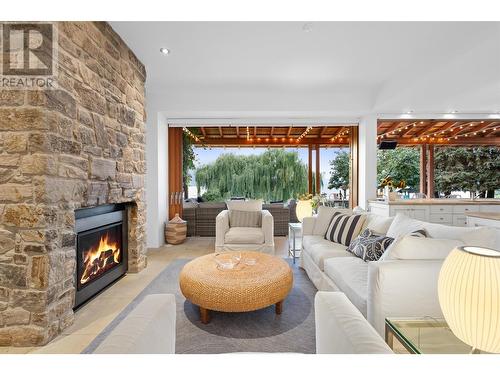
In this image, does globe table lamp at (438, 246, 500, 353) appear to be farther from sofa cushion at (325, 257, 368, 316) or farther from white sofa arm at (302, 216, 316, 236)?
white sofa arm at (302, 216, 316, 236)

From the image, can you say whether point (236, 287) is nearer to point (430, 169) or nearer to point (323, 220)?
point (323, 220)

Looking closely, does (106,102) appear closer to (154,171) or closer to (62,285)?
(62,285)

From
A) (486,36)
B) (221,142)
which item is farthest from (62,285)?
(221,142)

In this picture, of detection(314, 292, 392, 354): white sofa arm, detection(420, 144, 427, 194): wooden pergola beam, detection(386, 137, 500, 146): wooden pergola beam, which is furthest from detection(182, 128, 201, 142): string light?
detection(420, 144, 427, 194): wooden pergola beam

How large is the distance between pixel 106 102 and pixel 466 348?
3.10 m

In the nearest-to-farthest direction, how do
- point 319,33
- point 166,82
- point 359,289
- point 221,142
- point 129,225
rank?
point 359,289 → point 319,33 → point 129,225 → point 166,82 → point 221,142

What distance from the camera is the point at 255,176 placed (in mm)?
6875

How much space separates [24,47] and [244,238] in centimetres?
282

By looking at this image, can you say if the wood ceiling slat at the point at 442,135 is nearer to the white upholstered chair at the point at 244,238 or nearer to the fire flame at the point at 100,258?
the white upholstered chair at the point at 244,238

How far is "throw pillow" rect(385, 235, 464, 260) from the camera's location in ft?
4.91

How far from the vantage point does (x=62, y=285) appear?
1797 millimetres

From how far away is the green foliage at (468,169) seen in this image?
7137mm

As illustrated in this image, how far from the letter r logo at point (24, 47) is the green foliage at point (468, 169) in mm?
9489

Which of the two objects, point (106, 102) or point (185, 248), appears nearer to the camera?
point (106, 102)
